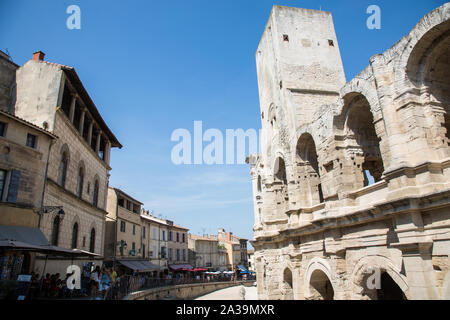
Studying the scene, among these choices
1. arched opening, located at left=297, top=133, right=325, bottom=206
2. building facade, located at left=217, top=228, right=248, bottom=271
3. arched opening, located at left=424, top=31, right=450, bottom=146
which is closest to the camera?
arched opening, located at left=424, top=31, right=450, bottom=146

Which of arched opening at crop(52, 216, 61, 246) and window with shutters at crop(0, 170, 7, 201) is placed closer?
window with shutters at crop(0, 170, 7, 201)

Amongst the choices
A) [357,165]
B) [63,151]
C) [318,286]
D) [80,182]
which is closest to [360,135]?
[357,165]

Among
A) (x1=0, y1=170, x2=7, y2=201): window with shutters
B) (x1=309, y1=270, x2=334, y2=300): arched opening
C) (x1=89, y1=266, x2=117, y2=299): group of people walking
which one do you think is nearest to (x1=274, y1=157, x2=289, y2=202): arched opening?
(x1=309, y1=270, x2=334, y2=300): arched opening

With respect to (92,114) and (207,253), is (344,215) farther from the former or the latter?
(207,253)

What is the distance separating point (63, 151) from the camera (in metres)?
15.1

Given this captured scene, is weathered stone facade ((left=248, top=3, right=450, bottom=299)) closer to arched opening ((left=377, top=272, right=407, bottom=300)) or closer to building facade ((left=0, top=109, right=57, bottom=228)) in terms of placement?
arched opening ((left=377, top=272, right=407, bottom=300))

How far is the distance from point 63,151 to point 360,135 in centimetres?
1398

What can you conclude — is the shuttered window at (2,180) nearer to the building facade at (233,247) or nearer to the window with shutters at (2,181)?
the window with shutters at (2,181)

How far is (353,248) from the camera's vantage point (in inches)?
426

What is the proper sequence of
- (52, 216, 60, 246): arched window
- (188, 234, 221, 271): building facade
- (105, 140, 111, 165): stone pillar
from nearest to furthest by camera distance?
(52, 216, 60, 246): arched window → (105, 140, 111, 165): stone pillar → (188, 234, 221, 271): building facade

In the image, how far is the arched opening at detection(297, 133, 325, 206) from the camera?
15.3 metres

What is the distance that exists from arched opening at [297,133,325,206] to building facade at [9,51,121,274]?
469 inches

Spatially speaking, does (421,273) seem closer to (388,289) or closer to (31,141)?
(388,289)

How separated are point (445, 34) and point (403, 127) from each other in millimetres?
2770
